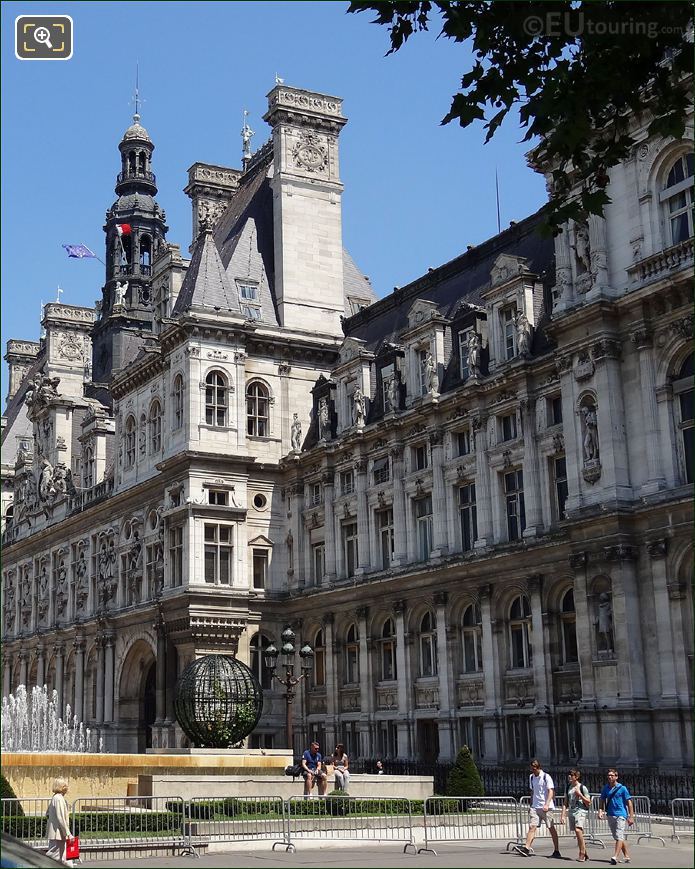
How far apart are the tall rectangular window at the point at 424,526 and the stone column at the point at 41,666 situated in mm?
32435

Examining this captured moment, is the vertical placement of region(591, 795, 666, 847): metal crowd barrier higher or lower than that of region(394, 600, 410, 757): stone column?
lower

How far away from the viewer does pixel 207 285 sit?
53.9 m

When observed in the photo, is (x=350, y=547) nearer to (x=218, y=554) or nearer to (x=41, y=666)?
(x=218, y=554)

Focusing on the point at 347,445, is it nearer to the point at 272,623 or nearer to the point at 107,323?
the point at 272,623

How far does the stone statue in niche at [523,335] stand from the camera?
4075cm

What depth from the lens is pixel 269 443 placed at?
5409 centimetres

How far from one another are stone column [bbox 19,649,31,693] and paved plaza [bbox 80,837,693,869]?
50199 mm

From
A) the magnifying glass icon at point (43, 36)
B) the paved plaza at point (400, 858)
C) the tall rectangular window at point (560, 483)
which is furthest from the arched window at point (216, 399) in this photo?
the magnifying glass icon at point (43, 36)

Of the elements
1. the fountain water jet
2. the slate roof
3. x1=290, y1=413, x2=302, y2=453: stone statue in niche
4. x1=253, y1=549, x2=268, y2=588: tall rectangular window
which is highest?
the slate roof

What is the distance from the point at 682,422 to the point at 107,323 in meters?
51.6

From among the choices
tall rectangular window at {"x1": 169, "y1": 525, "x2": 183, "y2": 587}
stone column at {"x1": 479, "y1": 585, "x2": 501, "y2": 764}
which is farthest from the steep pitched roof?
stone column at {"x1": 479, "y1": 585, "x2": 501, "y2": 764}

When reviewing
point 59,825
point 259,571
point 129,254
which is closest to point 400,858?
point 59,825

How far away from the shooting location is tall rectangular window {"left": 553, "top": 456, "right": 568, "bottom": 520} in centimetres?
3903

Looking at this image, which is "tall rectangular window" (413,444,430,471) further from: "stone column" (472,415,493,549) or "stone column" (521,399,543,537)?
"stone column" (521,399,543,537)
